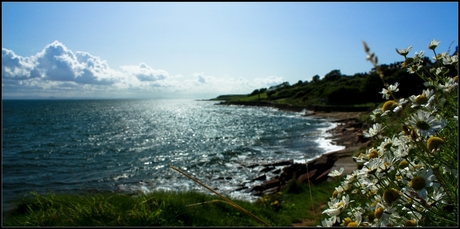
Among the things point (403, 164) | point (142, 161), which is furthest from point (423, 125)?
point (142, 161)

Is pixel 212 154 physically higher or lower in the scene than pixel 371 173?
lower

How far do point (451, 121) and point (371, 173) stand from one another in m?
0.76

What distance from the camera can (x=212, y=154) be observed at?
89.8ft

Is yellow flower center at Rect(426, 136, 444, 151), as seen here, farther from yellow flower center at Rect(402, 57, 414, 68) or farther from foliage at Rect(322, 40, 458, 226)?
yellow flower center at Rect(402, 57, 414, 68)

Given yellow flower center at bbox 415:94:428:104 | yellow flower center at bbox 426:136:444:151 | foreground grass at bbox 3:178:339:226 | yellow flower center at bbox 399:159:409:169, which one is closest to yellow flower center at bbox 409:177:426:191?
yellow flower center at bbox 426:136:444:151

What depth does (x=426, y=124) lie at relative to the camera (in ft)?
4.62

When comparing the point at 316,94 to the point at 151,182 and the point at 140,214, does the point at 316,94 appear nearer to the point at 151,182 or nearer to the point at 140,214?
the point at 151,182

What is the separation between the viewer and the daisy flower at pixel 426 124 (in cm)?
140

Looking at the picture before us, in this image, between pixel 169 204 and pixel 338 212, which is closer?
pixel 338 212

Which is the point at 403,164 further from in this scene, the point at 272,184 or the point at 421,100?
the point at 272,184

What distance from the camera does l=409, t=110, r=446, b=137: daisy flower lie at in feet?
4.58

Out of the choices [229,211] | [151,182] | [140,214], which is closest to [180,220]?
[140,214]

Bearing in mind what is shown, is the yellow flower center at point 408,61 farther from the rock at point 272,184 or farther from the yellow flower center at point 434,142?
the rock at point 272,184

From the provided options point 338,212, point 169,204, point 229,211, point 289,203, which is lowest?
point 289,203
